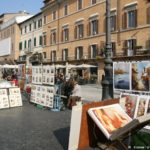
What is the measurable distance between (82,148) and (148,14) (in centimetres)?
2986

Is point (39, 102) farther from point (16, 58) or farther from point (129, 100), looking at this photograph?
point (16, 58)

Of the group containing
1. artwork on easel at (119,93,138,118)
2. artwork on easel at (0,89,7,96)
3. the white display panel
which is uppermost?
the white display panel

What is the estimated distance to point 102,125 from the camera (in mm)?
7102

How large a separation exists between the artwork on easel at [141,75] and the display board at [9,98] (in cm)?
557

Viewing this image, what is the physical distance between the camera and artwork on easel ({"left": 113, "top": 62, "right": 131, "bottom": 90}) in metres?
12.8

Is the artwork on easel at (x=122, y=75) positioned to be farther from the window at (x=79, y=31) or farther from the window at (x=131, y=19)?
the window at (x=79, y=31)

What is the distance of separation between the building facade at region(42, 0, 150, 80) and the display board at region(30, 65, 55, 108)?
15024 mm

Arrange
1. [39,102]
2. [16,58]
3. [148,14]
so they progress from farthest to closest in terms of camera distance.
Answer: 1. [16,58]
2. [148,14]
3. [39,102]

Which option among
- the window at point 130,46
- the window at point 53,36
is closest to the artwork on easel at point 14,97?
the window at point 130,46

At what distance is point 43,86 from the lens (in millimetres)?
16391

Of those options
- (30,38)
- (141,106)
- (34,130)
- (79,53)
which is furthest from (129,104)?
(30,38)

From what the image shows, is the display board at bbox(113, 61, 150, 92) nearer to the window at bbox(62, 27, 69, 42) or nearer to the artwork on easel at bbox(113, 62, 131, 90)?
the artwork on easel at bbox(113, 62, 131, 90)

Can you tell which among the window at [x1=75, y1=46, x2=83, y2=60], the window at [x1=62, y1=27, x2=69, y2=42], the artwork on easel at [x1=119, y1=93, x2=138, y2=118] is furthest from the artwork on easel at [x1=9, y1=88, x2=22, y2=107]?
the window at [x1=62, y1=27, x2=69, y2=42]

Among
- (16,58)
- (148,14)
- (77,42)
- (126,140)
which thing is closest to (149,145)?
(126,140)
